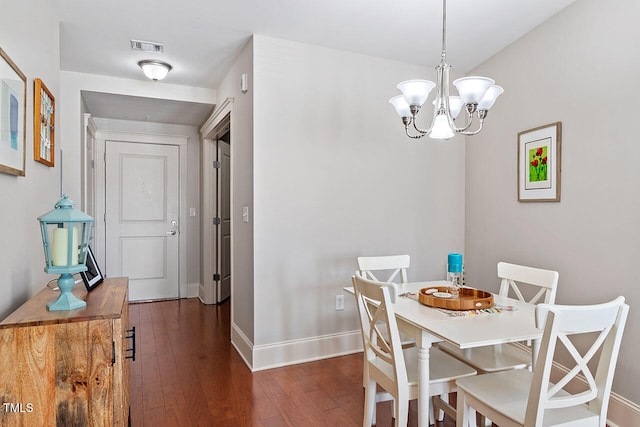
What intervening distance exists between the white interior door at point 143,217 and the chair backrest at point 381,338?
12.2ft

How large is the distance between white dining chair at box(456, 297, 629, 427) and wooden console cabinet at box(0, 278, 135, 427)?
1.36 m

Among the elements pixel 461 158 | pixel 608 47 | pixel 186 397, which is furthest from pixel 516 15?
pixel 186 397

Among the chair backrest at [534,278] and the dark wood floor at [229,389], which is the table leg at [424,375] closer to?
the dark wood floor at [229,389]

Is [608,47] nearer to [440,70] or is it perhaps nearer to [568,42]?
[568,42]

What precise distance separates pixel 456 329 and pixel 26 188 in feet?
6.34

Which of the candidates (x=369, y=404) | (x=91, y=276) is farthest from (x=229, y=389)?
(x=91, y=276)

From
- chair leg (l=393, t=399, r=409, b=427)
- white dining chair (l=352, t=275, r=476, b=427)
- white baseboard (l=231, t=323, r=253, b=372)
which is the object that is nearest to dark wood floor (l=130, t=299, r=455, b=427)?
white baseboard (l=231, t=323, r=253, b=372)

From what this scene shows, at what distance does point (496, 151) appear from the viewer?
3227 millimetres

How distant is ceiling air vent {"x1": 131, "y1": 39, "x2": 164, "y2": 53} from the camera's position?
296 centimetres

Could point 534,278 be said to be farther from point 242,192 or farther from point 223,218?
point 223,218

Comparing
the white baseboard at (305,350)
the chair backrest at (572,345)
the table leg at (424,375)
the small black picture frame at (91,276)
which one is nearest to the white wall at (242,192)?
the white baseboard at (305,350)

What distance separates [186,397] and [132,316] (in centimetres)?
218

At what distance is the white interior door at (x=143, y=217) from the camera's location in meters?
4.79

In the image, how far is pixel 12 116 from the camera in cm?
150
